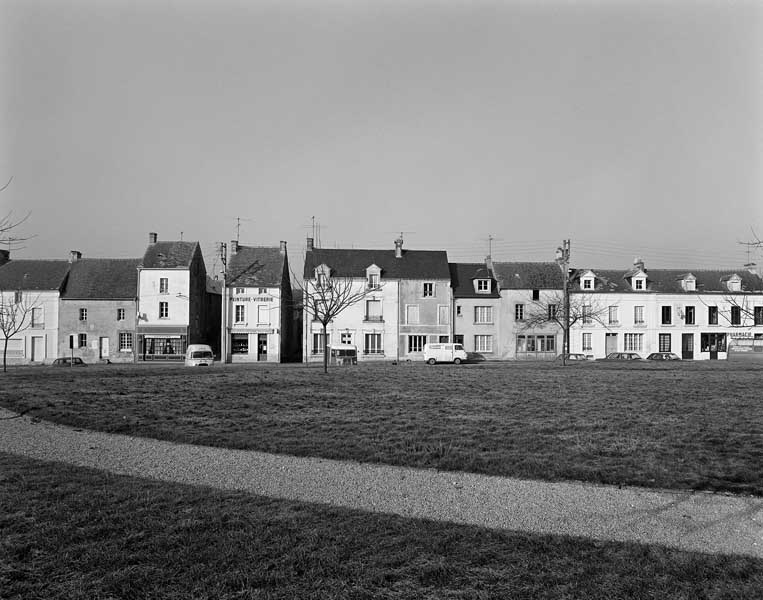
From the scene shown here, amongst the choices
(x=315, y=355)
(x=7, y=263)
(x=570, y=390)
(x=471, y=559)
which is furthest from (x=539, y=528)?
(x=7, y=263)

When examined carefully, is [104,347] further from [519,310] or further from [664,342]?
[664,342]

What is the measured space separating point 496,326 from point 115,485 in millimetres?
45290

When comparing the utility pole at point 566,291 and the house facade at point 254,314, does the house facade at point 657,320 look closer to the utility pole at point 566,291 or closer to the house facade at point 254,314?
the utility pole at point 566,291

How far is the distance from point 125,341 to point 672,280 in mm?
44055

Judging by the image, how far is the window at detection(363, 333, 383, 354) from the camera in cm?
4941

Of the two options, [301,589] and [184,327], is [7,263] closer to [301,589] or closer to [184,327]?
[184,327]

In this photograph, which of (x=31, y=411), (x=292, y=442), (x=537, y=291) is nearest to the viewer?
(x=292, y=442)

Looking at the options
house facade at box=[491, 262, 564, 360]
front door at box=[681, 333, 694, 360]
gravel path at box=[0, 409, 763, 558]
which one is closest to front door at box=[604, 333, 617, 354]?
house facade at box=[491, 262, 564, 360]

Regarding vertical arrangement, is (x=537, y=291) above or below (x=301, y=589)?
above

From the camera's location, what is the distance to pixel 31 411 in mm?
13430

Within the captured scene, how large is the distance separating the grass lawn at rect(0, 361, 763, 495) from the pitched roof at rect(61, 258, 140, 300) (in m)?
28.7

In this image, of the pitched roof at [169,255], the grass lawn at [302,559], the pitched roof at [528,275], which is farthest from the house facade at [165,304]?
the grass lawn at [302,559]

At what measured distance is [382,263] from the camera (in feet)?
168

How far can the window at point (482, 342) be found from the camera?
50.7m
